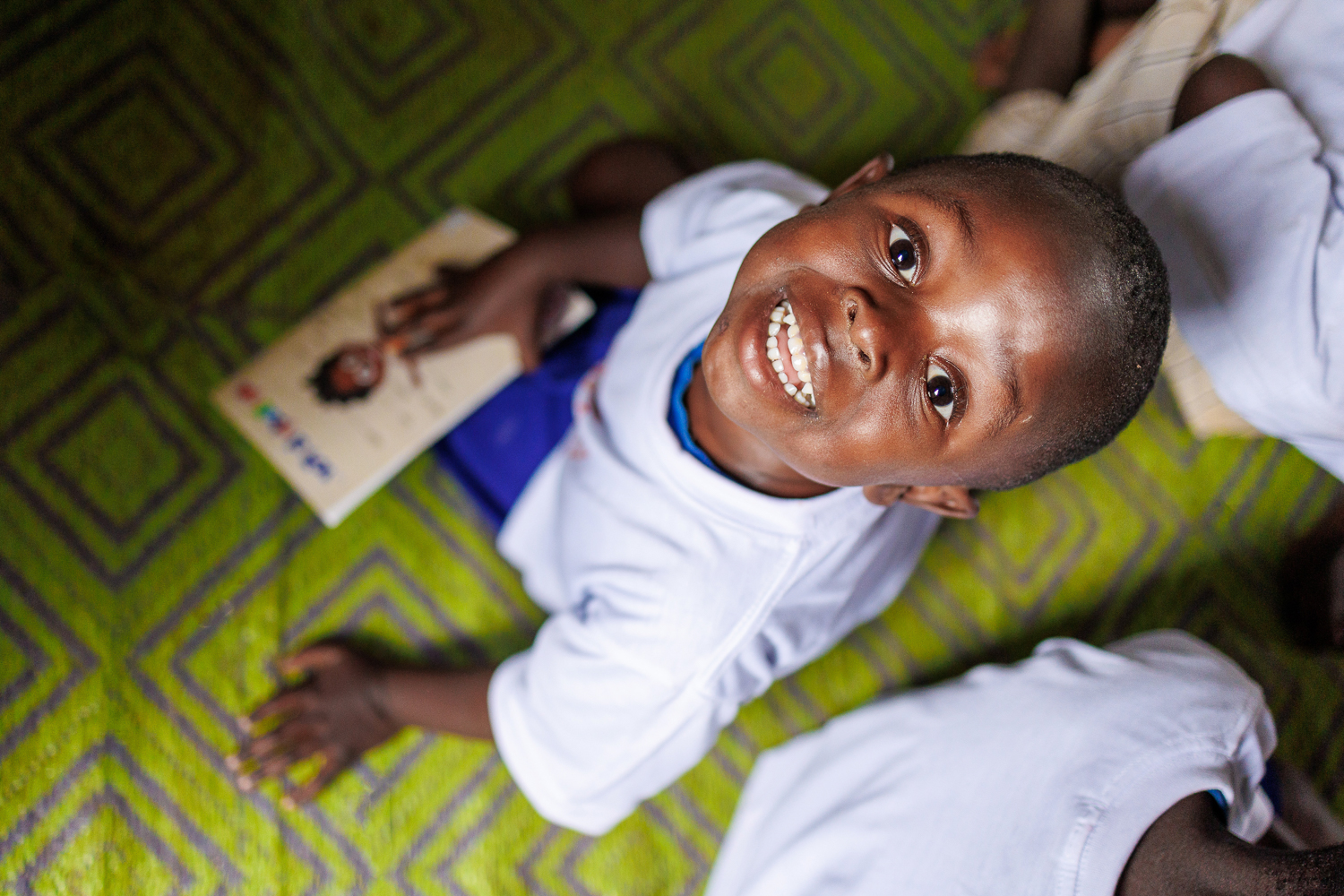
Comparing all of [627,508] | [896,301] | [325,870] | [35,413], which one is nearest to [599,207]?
[627,508]

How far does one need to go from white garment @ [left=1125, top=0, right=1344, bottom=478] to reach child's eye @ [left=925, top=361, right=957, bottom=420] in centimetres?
28

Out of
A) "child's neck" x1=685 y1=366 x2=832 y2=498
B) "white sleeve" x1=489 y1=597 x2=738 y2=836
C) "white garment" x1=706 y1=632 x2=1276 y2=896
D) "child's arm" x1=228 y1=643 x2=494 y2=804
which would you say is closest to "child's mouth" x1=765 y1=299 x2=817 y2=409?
"child's neck" x1=685 y1=366 x2=832 y2=498

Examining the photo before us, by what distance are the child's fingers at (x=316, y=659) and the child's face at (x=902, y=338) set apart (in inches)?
20.4

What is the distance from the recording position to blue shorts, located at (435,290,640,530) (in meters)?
0.86

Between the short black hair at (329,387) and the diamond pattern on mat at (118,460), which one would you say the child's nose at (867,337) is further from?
the diamond pattern on mat at (118,460)

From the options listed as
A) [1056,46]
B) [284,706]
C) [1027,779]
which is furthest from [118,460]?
[1056,46]

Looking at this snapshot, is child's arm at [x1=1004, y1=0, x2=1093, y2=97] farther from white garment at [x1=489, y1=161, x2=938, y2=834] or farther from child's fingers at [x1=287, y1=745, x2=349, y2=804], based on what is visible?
child's fingers at [x1=287, y1=745, x2=349, y2=804]

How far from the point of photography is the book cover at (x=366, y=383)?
0.82 metres

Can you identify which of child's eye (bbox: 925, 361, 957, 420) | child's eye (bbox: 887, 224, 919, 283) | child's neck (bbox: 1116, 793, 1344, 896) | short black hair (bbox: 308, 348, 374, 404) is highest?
short black hair (bbox: 308, 348, 374, 404)

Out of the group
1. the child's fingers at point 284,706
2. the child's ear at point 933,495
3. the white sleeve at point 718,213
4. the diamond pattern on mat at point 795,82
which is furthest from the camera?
the diamond pattern on mat at point 795,82

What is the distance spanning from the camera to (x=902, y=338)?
0.49m

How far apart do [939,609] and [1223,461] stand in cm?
39

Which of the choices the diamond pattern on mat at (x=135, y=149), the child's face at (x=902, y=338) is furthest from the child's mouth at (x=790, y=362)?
the diamond pattern on mat at (x=135, y=149)

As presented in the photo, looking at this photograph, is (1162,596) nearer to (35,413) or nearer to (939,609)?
(939,609)
